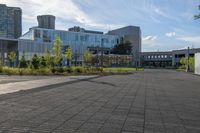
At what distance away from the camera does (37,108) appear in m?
9.29

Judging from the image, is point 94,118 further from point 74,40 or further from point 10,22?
point 10,22

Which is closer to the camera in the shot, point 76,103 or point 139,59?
point 76,103

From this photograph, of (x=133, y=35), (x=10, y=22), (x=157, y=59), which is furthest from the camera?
(x=157, y=59)

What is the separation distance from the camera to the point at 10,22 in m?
142

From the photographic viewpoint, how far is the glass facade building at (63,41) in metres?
106

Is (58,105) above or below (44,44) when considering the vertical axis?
below

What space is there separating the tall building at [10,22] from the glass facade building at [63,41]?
15412 millimetres

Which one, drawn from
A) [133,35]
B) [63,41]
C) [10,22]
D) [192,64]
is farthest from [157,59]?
[192,64]

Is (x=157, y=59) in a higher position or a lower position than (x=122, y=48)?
lower

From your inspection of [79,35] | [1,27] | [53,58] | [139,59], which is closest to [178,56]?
[139,59]

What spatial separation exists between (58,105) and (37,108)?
0.97 metres

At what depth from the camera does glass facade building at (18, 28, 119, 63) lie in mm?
105775

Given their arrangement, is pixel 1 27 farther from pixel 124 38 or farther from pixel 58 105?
pixel 58 105

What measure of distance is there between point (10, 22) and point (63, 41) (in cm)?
3844
